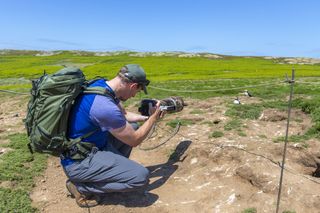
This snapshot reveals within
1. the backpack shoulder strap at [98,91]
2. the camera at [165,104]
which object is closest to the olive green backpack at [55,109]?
the backpack shoulder strap at [98,91]

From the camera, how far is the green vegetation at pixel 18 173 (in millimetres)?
6641

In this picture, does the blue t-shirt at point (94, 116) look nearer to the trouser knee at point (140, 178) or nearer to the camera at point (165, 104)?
the trouser knee at point (140, 178)

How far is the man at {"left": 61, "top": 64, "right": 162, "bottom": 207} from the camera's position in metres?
5.88

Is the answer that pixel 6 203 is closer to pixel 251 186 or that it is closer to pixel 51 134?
pixel 51 134

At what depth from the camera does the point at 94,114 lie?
5.82 meters

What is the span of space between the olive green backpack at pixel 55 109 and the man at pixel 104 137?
175 millimetres

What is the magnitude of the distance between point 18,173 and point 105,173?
9.38 ft

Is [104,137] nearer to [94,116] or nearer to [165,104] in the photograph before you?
[94,116]

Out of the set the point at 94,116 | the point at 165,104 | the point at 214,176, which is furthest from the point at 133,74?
the point at 214,176

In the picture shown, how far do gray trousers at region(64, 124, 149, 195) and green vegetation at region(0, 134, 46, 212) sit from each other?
118cm

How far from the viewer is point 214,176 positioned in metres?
7.29

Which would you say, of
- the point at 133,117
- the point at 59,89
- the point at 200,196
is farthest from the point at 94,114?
the point at 200,196

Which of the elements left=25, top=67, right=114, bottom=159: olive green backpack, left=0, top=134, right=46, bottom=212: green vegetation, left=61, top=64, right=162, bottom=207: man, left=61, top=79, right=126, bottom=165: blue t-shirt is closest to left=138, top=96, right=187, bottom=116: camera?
left=61, top=64, right=162, bottom=207: man

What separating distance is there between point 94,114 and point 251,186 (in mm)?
3345
